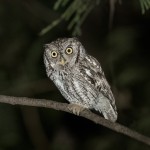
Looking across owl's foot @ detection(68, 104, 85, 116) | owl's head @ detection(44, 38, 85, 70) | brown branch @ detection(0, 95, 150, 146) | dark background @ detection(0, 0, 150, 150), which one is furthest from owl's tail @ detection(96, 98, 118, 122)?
dark background @ detection(0, 0, 150, 150)

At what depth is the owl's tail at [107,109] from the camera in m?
3.90

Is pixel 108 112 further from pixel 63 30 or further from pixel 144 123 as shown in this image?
pixel 63 30

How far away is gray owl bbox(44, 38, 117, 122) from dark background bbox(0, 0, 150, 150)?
183 centimetres

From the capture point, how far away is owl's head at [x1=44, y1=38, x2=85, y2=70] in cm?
361

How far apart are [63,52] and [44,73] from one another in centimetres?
245

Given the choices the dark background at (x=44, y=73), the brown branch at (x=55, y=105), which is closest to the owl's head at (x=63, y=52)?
the brown branch at (x=55, y=105)

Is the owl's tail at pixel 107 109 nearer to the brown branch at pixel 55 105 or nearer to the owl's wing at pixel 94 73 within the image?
the owl's wing at pixel 94 73

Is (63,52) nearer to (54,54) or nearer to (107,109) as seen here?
(54,54)

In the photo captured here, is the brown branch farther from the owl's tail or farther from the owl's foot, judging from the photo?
the owl's tail

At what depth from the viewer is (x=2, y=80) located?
5953 millimetres

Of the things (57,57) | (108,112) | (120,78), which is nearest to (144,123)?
(120,78)

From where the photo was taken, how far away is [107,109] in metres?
3.95

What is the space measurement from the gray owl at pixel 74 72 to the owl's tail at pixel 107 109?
0.15 m

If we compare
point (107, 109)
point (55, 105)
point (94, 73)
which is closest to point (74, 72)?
point (94, 73)
